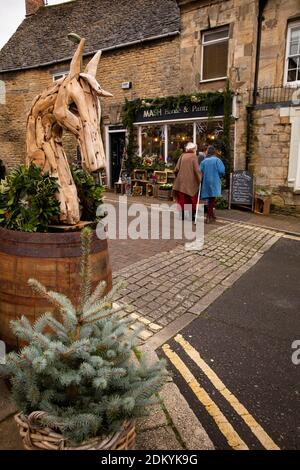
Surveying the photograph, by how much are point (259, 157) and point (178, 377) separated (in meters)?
9.96

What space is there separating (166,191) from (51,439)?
1123 cm

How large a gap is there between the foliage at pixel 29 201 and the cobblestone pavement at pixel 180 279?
3.70 feet

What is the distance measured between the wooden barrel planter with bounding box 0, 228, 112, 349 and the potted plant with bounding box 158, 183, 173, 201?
33.5 feet

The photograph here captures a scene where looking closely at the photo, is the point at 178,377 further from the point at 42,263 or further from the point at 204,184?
the point at 204,184

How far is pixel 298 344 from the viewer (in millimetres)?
3508

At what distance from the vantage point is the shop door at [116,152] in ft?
51.1

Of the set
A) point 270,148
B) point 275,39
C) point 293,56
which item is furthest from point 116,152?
point 293,56

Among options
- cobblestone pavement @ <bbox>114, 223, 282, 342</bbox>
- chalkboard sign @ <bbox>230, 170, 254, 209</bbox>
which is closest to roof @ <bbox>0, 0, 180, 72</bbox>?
chalkboard sign @ <bbox>230, 170, 254, 209</bbox>

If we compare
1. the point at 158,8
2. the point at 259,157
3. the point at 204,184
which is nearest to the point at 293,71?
the point at 259,157

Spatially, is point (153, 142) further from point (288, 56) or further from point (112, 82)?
point (288, 56)

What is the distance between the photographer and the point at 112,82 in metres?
14.9

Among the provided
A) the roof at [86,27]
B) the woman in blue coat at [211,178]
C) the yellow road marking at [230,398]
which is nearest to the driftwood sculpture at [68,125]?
the yellow road marking at [230,398]

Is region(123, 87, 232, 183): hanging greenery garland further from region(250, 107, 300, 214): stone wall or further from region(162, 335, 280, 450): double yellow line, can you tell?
region(162, 335, 280, 450): double yellow line

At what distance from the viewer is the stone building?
1066 centimetres
